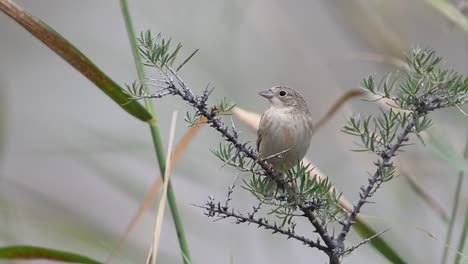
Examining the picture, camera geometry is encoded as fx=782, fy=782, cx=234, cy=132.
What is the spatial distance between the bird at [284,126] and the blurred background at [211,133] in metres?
0.16

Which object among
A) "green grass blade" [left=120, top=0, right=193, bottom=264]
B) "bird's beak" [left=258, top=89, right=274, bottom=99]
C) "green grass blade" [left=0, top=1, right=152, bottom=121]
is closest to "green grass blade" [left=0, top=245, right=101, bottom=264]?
"green grass blade" [left=120, top=0, right=193, bottom=264]

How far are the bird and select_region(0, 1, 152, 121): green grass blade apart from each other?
689 millimetres

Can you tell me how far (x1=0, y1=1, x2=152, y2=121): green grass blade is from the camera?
5.82 feet

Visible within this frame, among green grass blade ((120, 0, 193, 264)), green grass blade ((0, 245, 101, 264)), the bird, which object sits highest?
the bird

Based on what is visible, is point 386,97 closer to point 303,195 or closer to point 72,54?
point 303,195

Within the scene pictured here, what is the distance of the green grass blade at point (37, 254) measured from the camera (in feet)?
5.53

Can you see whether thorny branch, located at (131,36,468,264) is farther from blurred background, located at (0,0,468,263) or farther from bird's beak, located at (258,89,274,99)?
bird's beak, located at (258,89,274,99)

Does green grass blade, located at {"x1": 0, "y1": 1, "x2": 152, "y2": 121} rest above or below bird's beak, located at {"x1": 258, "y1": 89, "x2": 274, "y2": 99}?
below

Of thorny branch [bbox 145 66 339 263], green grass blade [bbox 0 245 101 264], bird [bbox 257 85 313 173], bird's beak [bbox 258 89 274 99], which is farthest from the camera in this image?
bird's beak [bbox 258 89 274 99]

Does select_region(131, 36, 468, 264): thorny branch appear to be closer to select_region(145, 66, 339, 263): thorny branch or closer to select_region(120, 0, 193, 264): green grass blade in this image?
select_region(145, 66, 339, 263): thorny branch

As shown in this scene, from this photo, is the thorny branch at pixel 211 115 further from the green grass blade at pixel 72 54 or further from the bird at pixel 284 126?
the bird at pixel 284 126

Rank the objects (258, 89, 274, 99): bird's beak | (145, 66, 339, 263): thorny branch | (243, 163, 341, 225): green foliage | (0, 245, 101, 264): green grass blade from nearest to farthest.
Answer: (145, 66, 339, 263): thorny branch, (243, 163, 341, 225): green foliage, (0, 245, 101, 264): green grass blade, (258, 89, 274, 99): bird's beak

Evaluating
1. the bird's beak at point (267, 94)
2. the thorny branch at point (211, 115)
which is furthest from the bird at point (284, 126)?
the thorny branch at point (211, 115)

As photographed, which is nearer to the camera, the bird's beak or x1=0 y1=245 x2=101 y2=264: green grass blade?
x1=0 y1=245 x2=101 y2=264: green grass blade
